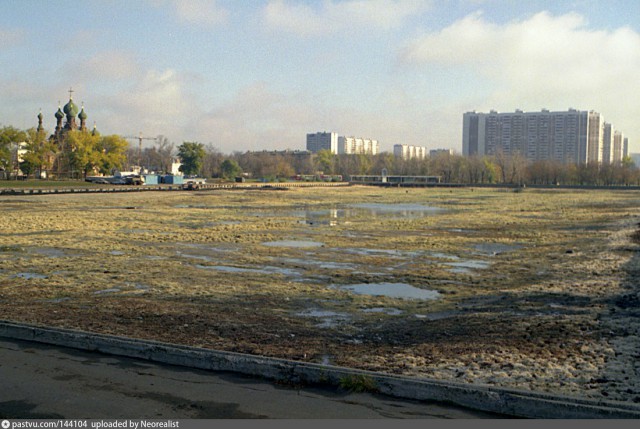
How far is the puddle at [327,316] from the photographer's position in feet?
35.2

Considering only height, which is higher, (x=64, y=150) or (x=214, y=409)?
(x=64, y=150)

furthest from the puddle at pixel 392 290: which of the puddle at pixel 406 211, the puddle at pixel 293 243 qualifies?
the puddle at pixel 406 211

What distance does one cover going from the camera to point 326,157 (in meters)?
189

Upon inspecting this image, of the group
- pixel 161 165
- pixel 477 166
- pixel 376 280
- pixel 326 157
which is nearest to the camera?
pixel 376 280

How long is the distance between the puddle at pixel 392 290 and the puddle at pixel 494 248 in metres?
7.84

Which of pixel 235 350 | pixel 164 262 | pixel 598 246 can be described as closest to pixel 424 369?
pixel 235 350

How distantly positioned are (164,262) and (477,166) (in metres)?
152

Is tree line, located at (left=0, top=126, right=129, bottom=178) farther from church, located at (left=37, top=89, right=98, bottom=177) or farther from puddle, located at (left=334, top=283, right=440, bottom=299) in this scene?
puddle, located at (left=334, top=283, right=440, bottom=299)

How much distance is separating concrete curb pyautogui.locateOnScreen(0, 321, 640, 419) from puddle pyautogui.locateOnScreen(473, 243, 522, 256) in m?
16.1

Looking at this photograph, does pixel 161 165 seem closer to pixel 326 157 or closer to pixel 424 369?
pixel 326 157

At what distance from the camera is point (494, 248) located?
23.7m

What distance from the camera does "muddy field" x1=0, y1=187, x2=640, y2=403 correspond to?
812cm

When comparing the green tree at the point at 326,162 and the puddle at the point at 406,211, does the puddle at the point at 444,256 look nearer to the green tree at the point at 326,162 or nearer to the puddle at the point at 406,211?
the puddle at the point at 406,211

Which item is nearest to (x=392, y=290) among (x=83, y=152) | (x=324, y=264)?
(x=324, y=264)
